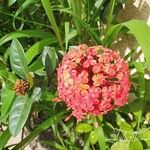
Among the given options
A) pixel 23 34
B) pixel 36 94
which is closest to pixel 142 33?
pixel 36 94

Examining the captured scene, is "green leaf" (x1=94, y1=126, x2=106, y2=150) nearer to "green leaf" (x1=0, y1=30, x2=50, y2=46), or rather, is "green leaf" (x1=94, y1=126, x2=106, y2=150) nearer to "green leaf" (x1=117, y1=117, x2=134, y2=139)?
"green leaf" (x1=117, y1=117, x2=134, y2=139)

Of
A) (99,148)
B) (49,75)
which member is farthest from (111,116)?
(49,75)

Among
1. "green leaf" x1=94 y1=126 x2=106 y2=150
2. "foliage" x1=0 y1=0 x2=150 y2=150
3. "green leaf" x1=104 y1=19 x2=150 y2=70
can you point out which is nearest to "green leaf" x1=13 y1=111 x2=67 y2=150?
"foliage" x1=0 y1=0 x2=150 y2=150

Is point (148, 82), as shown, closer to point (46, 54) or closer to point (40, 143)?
point (46, 54)

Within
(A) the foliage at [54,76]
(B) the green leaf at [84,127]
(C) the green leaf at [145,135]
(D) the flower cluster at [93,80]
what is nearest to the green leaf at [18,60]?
(A) the foliage at [54,76]

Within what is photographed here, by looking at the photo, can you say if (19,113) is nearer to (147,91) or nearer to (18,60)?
(18,60)

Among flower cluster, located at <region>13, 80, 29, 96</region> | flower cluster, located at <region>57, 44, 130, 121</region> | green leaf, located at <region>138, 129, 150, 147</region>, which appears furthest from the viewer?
green leaf, located at <region>138, 129, 150, 147</region>
